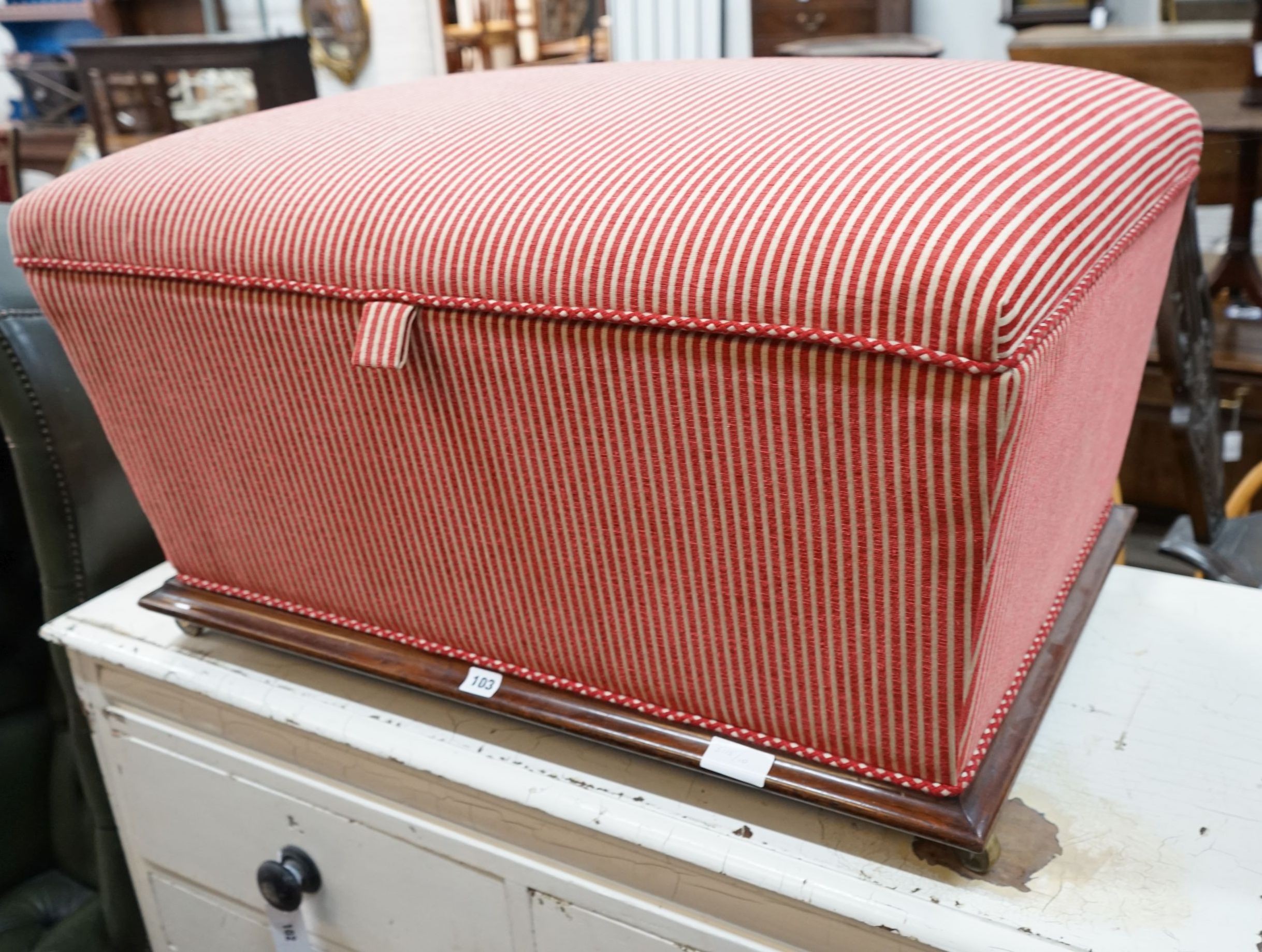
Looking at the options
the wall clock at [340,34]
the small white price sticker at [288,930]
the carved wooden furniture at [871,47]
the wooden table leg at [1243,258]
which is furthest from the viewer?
the wall clock at [340,34]

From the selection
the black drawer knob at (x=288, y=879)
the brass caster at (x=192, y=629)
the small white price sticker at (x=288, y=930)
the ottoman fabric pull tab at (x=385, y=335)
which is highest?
the ottoman fabric pull tab at (x=385, y=335)

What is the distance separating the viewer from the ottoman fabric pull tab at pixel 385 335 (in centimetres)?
51

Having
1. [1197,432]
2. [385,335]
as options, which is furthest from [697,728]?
[1197,432]

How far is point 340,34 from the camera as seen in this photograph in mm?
3182

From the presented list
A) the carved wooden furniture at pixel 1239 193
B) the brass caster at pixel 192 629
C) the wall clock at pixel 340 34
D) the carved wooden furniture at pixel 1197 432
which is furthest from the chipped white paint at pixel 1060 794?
the wall clock at pixel 340 34

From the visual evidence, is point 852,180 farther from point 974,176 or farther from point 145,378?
point 145,378

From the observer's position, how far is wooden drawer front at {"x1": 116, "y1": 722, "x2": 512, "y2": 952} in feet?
2.12

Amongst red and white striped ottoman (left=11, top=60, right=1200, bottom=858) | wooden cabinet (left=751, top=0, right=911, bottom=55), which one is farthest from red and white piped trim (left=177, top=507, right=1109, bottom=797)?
wooden cabinet (left=751, top=0, right=911, bottom=55)

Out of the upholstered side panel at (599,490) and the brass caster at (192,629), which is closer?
the upholstered side panel at (599,490)

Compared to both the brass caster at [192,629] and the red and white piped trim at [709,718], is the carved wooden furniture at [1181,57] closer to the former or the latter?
the red and white piped trim at [709,718]

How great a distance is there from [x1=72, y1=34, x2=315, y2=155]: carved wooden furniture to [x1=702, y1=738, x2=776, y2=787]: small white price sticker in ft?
7.58

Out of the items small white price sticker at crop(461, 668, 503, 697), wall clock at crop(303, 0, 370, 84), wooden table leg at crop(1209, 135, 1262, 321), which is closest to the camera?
small white price sticker at crop(461, 668, 503, 697)

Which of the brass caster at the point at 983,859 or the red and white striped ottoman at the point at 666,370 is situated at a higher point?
the red and white striped ottoman at the point at 666,370

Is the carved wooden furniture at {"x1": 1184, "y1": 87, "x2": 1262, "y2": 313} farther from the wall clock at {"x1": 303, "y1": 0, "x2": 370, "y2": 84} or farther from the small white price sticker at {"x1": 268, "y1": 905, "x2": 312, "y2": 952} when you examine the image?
the wall clock at {"x1": 303, "y1": 0, "x2": 370, "y2": 84}
